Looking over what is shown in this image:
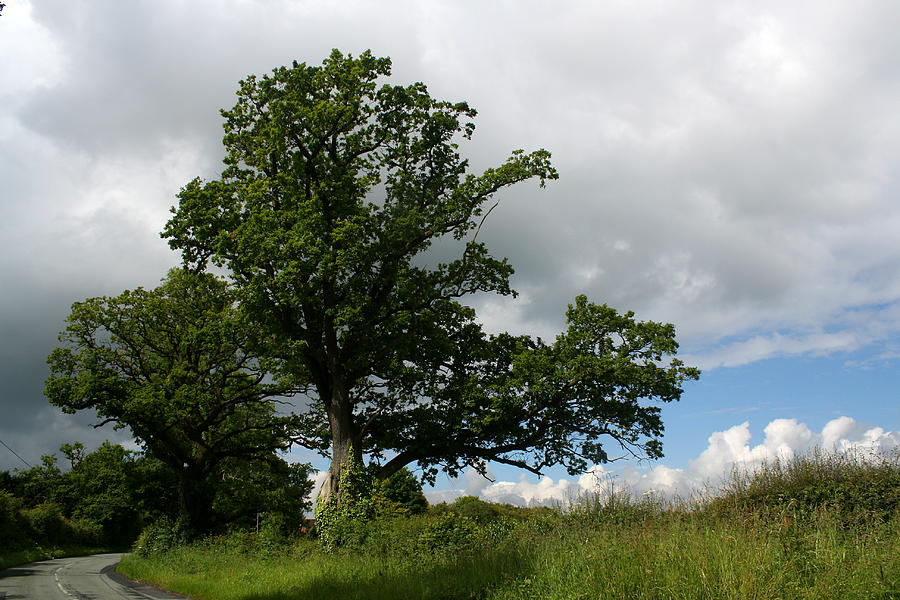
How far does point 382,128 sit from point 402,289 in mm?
6463

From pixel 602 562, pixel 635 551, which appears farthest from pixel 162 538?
pixel 635 551

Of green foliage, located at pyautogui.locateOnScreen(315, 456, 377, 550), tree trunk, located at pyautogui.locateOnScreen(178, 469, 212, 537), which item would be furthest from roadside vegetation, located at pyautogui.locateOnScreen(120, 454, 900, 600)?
tree trunk, located at pyautogui.locateOnScreen(178, 469, 212, 537)

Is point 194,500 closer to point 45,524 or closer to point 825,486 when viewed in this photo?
point 45,524

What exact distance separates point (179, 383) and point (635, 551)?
29.1 m

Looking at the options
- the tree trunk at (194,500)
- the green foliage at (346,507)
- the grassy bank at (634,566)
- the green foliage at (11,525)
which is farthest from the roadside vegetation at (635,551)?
the green foliage at (11,525)

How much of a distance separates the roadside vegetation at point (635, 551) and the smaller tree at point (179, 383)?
14.0m

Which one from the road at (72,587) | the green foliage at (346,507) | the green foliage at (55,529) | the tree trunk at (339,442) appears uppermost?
the tree trunk at (339,442)

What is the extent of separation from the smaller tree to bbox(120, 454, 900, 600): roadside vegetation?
46.1 ft

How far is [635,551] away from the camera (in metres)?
9.17

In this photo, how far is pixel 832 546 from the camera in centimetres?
852

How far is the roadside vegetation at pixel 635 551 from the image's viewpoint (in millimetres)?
7777

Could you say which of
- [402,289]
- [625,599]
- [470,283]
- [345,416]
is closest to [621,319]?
[470,283]

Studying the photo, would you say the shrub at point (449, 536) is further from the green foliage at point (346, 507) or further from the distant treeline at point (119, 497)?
the distant treeline at point (119, 497)

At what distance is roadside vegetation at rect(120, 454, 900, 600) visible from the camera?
778 centimetres
